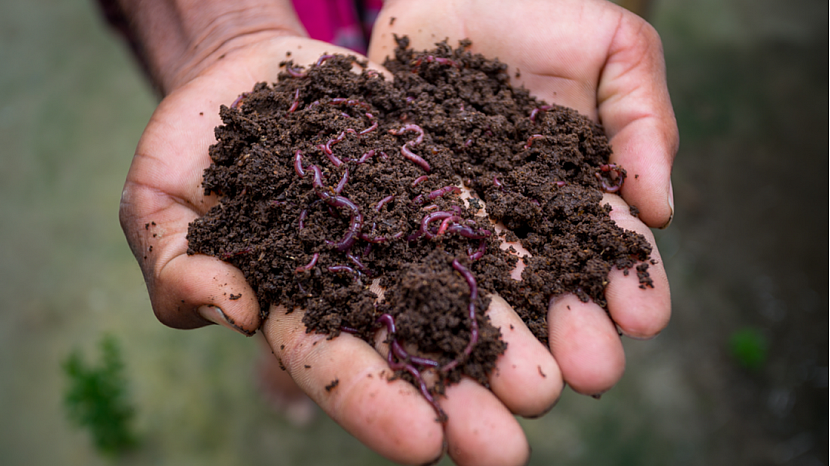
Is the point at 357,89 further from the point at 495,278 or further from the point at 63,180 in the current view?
the point at 63,180

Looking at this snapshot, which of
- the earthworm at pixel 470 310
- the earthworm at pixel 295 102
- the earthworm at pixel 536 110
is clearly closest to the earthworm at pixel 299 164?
the earthworm at pixel 295 102

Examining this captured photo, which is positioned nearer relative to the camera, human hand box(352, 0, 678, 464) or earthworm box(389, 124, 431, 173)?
human hand box(352, 0, 678, 464)

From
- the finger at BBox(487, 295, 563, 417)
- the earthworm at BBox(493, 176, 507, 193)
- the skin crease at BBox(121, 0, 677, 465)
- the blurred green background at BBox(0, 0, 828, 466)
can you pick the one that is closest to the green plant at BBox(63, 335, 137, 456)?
the blurred green background at BBox(0, 0, 828, 466)

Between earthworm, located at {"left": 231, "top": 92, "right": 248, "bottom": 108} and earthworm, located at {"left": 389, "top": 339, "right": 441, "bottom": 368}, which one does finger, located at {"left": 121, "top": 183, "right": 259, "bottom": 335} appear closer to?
earthworm, located at {"left": 231, "top": 92, "right": 248, "bottom": 108}

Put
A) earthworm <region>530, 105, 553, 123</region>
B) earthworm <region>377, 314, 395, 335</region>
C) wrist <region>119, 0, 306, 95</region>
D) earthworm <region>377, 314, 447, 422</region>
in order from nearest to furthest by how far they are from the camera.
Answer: earthworm <region>377, 314, 447, 422</region>, earthworm <region>377, 314, 395, 335</region>, earthworm <region>530, 105, 553, 123</region>, wrist <region>119, 0, 306, 95</region>

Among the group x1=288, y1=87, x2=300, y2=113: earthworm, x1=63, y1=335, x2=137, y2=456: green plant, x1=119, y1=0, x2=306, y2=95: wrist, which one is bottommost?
→ x1=63, y1=335, x2=137, y2=456: green plant

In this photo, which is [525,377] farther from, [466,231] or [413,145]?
[413,145]

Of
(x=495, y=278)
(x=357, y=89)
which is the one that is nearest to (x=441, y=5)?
(x=357, y=89)
